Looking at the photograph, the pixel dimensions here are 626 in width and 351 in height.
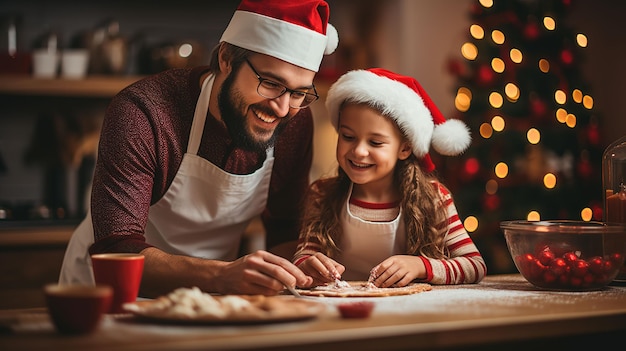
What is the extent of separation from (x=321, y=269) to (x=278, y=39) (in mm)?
618

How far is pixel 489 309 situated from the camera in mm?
1201

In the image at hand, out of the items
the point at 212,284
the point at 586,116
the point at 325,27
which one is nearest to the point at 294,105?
the point at 325,27

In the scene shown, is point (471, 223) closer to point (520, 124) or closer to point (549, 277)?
point (520, 124)

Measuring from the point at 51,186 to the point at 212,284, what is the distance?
2099 mm

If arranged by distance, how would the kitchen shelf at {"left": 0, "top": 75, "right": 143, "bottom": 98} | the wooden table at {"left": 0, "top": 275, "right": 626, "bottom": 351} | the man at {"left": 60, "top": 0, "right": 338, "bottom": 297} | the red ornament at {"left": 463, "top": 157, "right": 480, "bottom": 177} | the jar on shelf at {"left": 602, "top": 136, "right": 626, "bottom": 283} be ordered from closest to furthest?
the wooden table at {"left": 0, "top": 275, "right": 626, "bottom": 351} → the jar on shelf at {"left": 602, "top": 136, "right": 626, "bottom": 283} → the man at {"left": 60, "top": 0, "right": 338, "bottom": 297} → the kitchen shelf at {"left": 0, "top": 75, "right": 143, "bottom": 98} → the red ornament at {"left": 463, "top": 157, "right": 480, "bottom": 177}

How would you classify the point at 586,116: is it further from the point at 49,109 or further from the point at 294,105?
the point at 49,109

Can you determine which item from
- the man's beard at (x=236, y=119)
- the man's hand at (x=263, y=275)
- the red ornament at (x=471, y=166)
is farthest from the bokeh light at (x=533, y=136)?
the man's hand at (x=263, y=275)

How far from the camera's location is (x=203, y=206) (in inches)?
74.6

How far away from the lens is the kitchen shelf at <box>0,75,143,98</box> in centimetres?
310

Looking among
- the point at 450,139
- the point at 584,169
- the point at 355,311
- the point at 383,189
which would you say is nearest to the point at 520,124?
the point at 584,169

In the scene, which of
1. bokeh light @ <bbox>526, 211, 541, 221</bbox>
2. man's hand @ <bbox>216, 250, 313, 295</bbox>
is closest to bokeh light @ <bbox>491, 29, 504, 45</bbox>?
bokeh light @ <bbox>526, 211, 541, 221</bbox>

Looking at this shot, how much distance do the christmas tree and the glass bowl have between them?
6.59ft

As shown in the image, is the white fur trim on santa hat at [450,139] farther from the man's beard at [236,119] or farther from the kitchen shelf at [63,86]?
the kitchen shelf at [63,86]

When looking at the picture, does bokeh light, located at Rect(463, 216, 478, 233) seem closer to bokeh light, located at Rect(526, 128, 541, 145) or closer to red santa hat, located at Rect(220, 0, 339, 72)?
bokeh light, located at Rect(526, 128, 541, 145)
